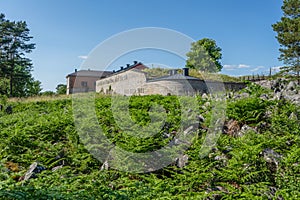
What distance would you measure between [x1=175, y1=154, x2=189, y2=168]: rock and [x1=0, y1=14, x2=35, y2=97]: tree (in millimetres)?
25628

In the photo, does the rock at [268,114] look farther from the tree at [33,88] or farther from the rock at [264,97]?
the tree at [33,88]

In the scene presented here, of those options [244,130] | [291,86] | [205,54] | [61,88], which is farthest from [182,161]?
[61,88]

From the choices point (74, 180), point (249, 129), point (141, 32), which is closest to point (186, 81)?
point (141, 32)

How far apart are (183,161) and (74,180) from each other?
150 centimetres

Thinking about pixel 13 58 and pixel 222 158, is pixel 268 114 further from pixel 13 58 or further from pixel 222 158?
pixel 13 58

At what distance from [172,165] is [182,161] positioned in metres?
0.14

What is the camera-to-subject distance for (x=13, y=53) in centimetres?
2761

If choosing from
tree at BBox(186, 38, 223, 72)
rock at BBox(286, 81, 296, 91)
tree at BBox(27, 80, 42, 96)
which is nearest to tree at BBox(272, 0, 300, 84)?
tree at BBox(186, 38, 223, 72)

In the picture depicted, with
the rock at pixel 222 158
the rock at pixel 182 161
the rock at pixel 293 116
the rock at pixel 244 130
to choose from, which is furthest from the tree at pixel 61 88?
the rock at pixel 222 158

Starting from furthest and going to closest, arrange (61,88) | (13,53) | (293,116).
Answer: (61,88)
(13,53)
(293,116)

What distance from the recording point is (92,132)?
483cm

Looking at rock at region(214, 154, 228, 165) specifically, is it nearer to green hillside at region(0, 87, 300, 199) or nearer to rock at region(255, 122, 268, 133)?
green hillside at region(0, 87, 300, 199)

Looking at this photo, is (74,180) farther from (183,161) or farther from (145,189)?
(183,161)

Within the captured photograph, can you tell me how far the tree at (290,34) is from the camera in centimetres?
2230
